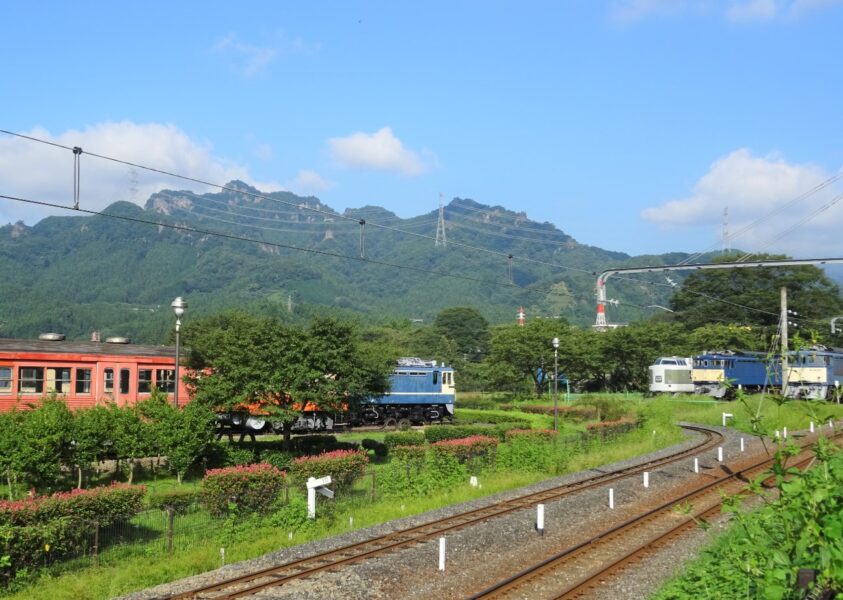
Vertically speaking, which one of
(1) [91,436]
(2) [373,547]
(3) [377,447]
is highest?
(1) [91,436]

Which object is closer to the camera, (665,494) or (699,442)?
(665,494)

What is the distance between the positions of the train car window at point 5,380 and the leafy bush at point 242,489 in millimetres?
13809

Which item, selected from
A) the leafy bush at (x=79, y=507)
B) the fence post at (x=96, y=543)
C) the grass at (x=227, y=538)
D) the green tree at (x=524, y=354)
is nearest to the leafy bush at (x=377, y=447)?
the grass at (x=227, y=538)

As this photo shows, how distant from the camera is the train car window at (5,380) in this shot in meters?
27.3

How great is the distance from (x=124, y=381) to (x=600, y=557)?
73.9 ft

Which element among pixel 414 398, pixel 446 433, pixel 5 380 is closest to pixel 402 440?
pixel 446 433

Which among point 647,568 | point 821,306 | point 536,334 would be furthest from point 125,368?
point 821,306

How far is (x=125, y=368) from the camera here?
3069 cm

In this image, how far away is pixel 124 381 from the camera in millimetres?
30703

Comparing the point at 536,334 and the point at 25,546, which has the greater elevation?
the point at 536,334

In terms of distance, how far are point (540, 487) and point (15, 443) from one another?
15.3 meters

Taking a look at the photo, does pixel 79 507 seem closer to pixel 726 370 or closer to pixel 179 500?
pixel 179 500

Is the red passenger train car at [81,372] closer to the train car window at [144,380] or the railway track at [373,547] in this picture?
the train car window at [144,380]

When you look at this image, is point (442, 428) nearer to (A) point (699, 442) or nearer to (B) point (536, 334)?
(A) point (699, 442)
